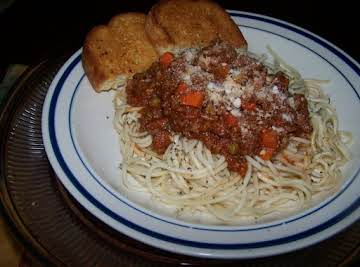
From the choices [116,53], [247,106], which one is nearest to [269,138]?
[247,106]

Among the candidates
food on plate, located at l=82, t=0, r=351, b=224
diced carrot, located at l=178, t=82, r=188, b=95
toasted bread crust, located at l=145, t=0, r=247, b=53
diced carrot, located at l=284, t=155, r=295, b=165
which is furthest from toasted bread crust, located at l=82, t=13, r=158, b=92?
diced carrot, located at l=284, t=155, r=295, b=165

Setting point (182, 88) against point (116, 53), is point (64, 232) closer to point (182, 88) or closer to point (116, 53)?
point (182, 88)

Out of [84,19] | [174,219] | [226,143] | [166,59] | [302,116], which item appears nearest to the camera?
[174,219]

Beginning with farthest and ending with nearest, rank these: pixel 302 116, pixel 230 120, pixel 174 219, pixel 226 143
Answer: pixel 302 116 → pixel 226 143 → pixel 230 120 → pixel 174 219

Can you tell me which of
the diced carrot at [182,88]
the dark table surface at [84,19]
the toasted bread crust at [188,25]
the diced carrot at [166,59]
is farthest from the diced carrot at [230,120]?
the dark table surface at [84,19]

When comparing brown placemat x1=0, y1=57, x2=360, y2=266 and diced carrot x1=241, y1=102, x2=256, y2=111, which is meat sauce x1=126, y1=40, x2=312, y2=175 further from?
brown placemat x1=0, y1=57, x2=360, y2=266

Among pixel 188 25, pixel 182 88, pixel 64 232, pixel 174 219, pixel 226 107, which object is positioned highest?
pixel 188 25
